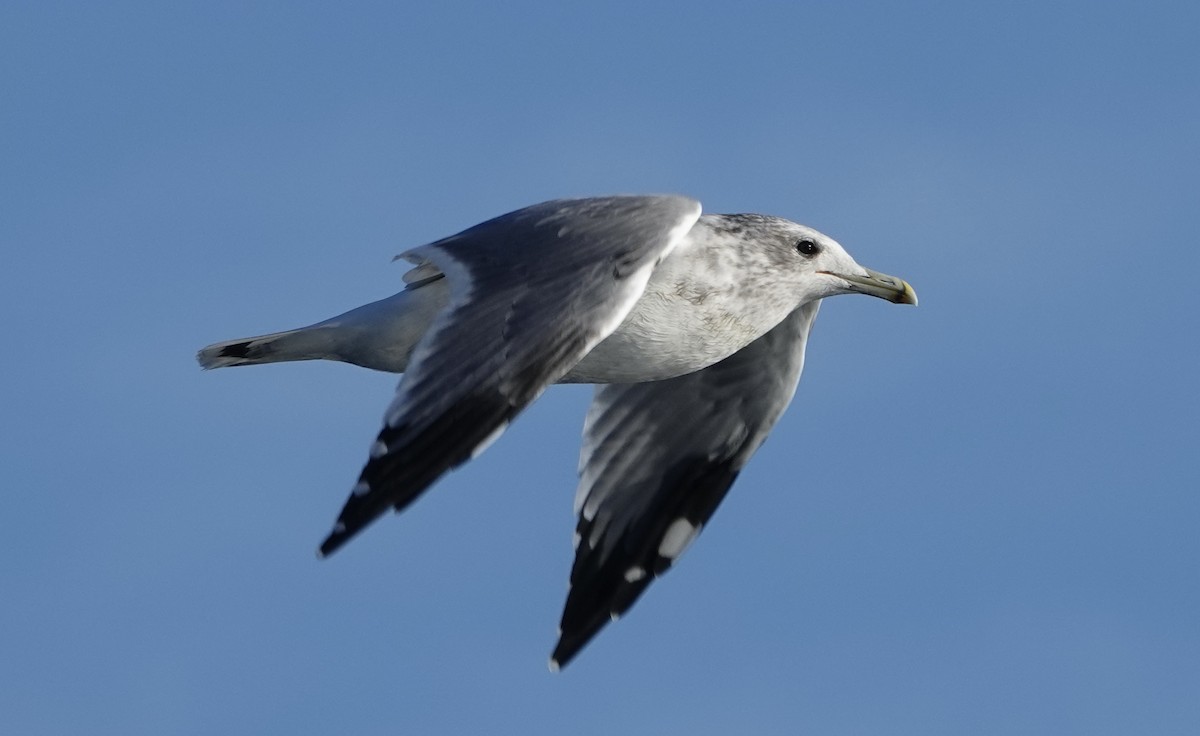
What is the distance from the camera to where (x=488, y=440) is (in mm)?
7645

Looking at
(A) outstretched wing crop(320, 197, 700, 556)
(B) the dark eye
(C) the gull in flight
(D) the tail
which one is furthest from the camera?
(B) the dark eye

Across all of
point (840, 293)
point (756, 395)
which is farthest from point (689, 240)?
point (756, 395)

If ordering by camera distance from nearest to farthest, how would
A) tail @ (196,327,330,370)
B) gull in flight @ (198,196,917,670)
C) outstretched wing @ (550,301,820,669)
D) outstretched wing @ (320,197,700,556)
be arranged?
outstretched wing @ (320,197,700,556) → gull in flight @ (198,196,917,670) → tail @ (196,327,330,370) → outstretched wing @ (550,301,820,669)

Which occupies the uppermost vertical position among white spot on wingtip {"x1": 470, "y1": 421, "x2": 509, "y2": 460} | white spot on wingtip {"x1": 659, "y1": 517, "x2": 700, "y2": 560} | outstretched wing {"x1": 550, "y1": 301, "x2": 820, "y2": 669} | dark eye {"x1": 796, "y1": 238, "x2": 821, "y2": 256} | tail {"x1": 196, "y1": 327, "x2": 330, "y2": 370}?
dark eye {"x1": 796, "y1": 238, "x2": 821, "y2": 256}

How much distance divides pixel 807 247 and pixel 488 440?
9.29 ft

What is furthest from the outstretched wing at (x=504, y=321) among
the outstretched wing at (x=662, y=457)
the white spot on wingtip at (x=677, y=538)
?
the white spot on wingtip at (x=677, y=538)

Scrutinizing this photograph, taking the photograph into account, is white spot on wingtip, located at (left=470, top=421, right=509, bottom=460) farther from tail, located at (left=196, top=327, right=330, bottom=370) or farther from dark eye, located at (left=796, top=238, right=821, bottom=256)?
dark eye, located at (left=796, top=238, right=821, bottom=256)

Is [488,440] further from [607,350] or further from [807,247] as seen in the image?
[807,247]

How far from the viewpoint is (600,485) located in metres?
11.1

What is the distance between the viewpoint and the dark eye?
9.91 meters

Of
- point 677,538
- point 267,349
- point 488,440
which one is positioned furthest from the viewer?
point 677,538

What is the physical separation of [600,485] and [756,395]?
0.96m

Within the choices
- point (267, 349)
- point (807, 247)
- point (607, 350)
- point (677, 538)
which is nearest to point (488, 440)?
point (607, 350)

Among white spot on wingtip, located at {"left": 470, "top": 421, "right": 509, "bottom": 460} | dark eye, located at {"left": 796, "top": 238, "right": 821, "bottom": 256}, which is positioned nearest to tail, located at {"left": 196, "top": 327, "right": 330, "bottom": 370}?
white spot on wingtip, located at {"left": 470, "top": 421, "right": 509, "bottom": 460}
